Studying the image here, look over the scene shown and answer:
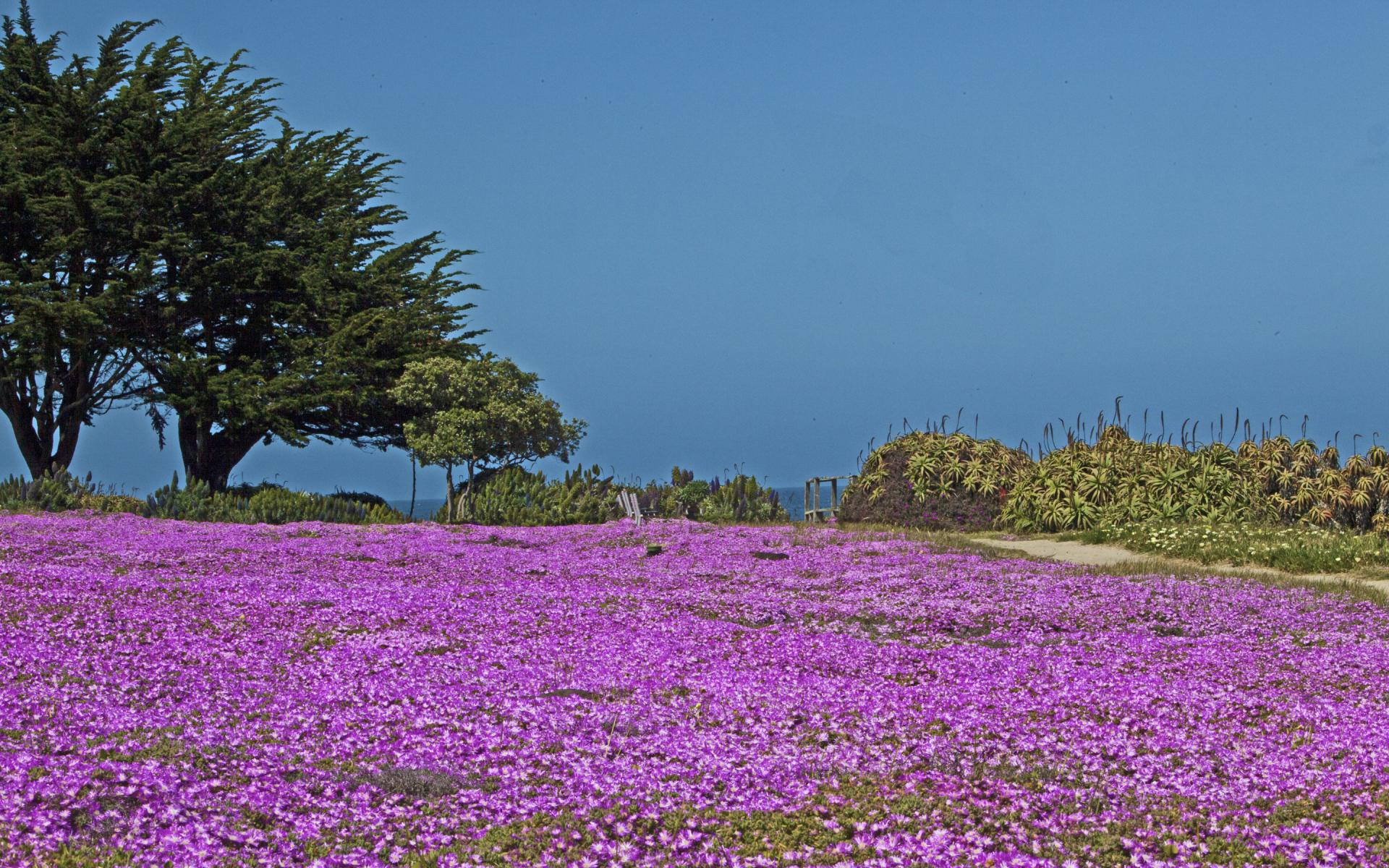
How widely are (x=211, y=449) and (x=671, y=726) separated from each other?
120ft

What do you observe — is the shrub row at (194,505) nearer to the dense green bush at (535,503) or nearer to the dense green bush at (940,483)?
the dense green bush at (535,503)

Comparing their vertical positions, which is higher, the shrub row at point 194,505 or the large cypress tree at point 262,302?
the large cypress tree at point 262,302

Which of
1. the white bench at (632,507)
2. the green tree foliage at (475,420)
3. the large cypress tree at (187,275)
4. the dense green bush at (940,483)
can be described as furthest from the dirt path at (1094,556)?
the large cypress tree at (187,275)

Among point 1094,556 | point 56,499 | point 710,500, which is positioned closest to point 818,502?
point 710,500

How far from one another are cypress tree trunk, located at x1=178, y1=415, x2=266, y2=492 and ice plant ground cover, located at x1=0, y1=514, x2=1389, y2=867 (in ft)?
84.4

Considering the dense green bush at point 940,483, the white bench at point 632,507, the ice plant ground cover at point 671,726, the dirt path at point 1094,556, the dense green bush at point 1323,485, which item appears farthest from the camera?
the dense green bush at point 940,483

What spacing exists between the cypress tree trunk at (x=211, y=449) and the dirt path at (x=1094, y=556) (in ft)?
87.9

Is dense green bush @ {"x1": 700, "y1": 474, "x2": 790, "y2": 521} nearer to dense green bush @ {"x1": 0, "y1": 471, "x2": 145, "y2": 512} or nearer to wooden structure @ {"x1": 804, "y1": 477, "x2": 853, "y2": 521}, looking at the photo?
wooden structure @ {"x1": 804, "y1": 477, "x2": 853, "y2": 521}

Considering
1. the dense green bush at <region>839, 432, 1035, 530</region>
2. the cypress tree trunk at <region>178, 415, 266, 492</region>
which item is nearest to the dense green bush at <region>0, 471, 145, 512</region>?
the cypress tree trunk at <region>178, 415, 266, 492</region>

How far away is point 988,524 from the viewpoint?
29.9 metres

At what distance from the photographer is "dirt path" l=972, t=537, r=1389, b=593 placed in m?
19.8

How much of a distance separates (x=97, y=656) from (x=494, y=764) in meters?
4.51

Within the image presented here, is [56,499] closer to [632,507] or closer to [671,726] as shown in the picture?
[632,507]

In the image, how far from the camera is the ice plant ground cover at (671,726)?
654 cm
